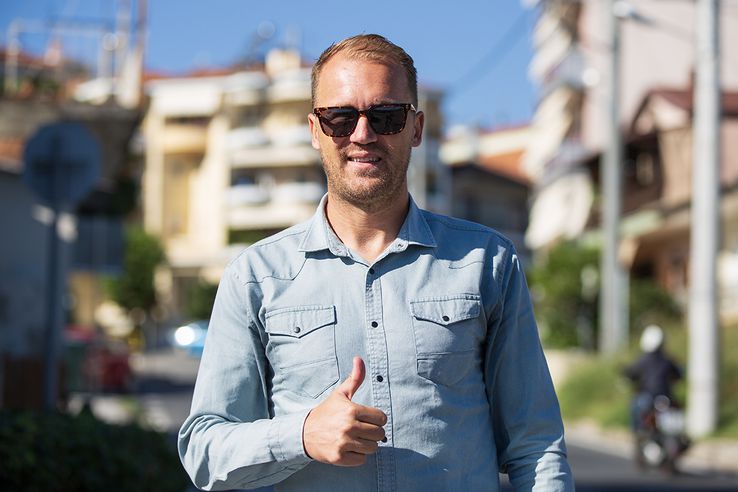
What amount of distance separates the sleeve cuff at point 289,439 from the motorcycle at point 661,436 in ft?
48.5

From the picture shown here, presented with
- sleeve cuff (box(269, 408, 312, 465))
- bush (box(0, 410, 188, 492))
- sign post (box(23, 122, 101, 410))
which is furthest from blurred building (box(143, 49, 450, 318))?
sleeve cuff (box(269, 408, 312, 465))

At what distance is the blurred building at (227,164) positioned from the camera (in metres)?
93.1

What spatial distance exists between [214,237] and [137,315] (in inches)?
641

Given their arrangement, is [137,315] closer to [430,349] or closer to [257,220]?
[257,220]

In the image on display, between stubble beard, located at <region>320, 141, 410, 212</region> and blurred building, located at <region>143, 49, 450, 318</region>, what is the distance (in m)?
87.4

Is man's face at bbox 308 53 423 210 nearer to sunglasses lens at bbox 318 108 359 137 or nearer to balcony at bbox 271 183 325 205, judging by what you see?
sunglasses lens at bbox 318 108 359 137

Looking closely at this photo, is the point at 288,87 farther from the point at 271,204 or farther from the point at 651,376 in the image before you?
the point at 651,376

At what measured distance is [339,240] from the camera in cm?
330

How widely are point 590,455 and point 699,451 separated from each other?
1.44 m

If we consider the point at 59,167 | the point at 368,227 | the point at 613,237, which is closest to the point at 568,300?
the point at 613,237

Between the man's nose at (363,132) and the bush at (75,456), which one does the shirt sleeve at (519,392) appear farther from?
the bush at (75,456)

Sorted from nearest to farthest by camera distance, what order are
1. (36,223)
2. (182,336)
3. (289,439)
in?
(289,439) → (36,223) → (182,336)

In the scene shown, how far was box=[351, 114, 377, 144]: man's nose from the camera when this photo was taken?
3.20 m

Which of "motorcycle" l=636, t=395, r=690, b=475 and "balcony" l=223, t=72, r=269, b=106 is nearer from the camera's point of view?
"motorcycle" l=636, t=395, r=690, b=475
